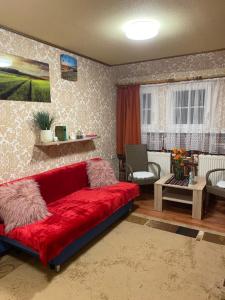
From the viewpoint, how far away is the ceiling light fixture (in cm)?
233

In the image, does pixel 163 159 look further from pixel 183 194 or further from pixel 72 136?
pixel 72 136

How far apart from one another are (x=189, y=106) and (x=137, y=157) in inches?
50.4

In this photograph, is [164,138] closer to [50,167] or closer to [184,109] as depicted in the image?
[184,109]

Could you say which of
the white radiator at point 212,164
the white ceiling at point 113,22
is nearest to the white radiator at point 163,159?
the white radiator at point 212,164

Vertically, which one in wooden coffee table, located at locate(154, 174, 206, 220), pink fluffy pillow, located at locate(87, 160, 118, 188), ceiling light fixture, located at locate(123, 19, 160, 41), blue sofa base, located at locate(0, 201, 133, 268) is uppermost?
ceiling light fixture, located at locate(123, 19, 160, 41)

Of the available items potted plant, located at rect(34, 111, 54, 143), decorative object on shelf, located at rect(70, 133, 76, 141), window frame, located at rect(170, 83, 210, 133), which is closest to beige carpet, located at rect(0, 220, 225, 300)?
potted plant, located at rect(34, 111, 54, 143)

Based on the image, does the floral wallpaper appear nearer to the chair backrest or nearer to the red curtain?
the red curtain

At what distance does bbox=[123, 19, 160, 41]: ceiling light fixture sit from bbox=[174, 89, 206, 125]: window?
66.4 inches

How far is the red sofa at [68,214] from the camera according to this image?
82.0 inches

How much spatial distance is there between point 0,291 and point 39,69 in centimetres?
243

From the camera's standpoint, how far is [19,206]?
7.52 ft

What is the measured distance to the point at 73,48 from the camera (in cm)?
321

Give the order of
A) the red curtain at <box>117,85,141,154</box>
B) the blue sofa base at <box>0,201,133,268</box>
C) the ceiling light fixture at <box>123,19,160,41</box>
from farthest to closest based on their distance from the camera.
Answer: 1. the red curtain at <box>117,85,141,154</box>
2. the ceiling light fixture at <box>123,19,160,41</box>
3. the blue sofa base at <box>0,201,133,268</box>

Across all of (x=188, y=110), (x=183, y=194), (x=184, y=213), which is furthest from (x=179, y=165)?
(x=188, y=110)
